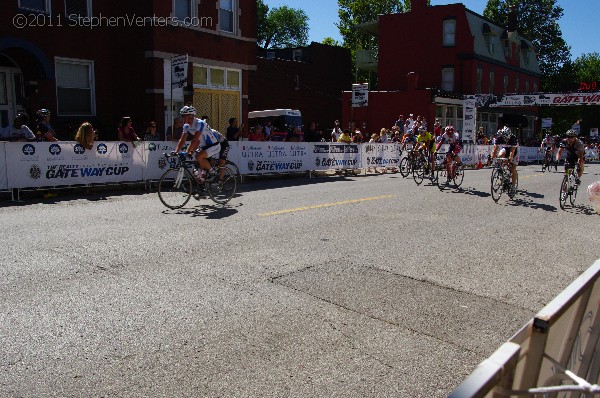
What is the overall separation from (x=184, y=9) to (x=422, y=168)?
11236 mm

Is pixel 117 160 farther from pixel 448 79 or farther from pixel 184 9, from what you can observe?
pixel 448 79

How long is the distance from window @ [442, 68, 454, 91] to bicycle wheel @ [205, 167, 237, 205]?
118ft

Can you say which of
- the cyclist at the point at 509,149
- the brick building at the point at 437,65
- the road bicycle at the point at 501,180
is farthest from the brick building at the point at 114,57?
the brick building at the point at 437,65

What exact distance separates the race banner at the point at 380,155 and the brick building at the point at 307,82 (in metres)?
17.8

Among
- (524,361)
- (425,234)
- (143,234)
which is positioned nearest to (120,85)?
(143,234)

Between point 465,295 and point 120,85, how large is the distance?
17886mm

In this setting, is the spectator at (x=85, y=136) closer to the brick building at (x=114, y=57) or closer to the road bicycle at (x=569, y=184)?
the brick building at (x=114, y=57)

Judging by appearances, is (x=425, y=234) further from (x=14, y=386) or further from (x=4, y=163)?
(x=4, y=163)

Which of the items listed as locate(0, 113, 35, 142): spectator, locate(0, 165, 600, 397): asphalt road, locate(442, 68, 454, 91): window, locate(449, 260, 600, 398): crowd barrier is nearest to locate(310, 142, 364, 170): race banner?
locate(0, 165, 600, 397): asphalt road

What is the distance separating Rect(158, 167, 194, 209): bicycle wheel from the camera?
10.6 meters

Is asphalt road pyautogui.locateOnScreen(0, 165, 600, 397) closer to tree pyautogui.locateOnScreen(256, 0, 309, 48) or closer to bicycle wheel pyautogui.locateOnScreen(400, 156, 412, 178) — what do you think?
bicycle wheel pyautogui.locateOnScreen(400, 156, 412, 178)

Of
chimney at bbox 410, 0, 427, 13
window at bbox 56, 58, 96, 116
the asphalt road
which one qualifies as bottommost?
the asphalt road

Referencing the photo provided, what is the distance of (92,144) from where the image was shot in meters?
13.0

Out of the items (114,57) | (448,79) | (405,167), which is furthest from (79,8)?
(448,79)
